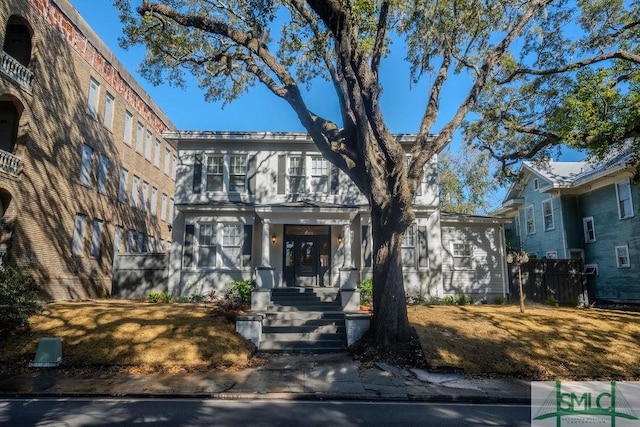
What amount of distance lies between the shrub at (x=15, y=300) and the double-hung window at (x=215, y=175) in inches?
310

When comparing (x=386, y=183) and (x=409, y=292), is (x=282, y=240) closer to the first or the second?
(x=409, y=292)

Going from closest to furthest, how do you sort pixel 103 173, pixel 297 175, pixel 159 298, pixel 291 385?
pixel 291 385 → pixel 159 298 → pixel 297 175 → pixel 103 173

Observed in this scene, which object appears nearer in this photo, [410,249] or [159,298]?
[159,298]

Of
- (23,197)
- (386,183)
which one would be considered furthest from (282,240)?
(23,197)

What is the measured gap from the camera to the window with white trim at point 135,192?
23.5 meters

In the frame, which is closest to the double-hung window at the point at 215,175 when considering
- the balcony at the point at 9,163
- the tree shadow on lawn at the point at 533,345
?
the balcony at the point at 9,163

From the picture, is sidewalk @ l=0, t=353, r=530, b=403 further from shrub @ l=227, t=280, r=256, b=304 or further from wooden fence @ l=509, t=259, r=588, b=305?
wooden fence @ l=509, t=259, r=588, b=305

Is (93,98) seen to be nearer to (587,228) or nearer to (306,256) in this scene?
(306,256)

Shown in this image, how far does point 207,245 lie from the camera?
54.4 ft

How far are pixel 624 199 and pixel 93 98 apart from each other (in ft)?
86.9

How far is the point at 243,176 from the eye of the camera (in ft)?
56.3

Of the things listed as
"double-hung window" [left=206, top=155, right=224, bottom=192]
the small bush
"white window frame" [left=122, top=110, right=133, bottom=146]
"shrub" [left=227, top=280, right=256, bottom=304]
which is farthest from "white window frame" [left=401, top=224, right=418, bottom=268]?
"white window frame" [left=122, top=110, right=133, bottom=146]

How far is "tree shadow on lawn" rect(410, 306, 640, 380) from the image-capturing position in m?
8.55
